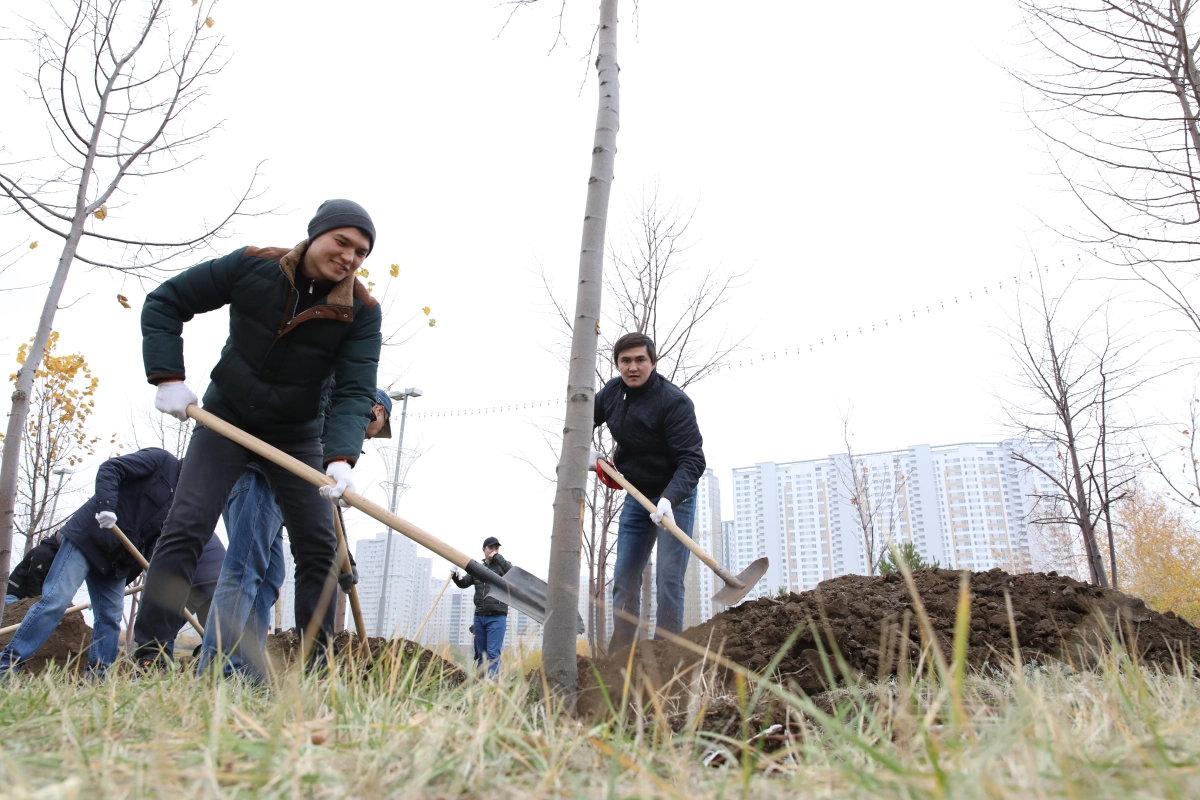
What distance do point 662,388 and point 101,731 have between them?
3.44 meters

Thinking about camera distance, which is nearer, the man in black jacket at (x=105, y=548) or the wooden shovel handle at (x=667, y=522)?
the wooden shovel handle at (x=667, y=522)

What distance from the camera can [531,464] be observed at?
9961 mm

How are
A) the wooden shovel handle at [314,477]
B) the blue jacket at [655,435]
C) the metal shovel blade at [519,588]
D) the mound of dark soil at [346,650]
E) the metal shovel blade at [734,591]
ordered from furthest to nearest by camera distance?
the metal shovel blade at [734,591] → the blue jacket at [655,435] → the mound of dark soil at [346,650] → the metal shovel blade at [519,588] → the wooden shovel handle at [314,477]

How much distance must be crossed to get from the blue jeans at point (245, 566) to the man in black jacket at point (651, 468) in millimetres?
1864

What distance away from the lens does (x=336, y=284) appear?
296 cm

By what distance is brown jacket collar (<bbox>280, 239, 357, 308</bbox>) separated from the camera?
9.36 ft

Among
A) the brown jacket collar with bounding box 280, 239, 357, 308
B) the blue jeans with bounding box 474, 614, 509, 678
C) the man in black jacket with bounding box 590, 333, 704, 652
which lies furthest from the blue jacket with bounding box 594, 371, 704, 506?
the blue jeans with bounding box 474, 614, 509, 678

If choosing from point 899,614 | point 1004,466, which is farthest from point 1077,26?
point 1004,466

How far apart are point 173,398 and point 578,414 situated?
65.5 inches

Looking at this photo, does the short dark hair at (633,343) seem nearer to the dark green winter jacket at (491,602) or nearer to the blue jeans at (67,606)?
the blue jeans at (67,606)

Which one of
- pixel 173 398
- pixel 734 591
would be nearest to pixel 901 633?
pixel 734 591

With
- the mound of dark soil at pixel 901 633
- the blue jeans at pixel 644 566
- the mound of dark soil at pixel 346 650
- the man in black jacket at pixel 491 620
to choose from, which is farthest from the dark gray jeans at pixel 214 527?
the man in black jacket at pixel 491 620

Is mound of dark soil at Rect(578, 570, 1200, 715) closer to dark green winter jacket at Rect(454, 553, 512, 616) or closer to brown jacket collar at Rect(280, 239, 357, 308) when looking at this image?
brown jacket collar at Rect(280, 239, 357, 308)

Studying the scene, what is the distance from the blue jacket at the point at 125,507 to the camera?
4.48 metres
